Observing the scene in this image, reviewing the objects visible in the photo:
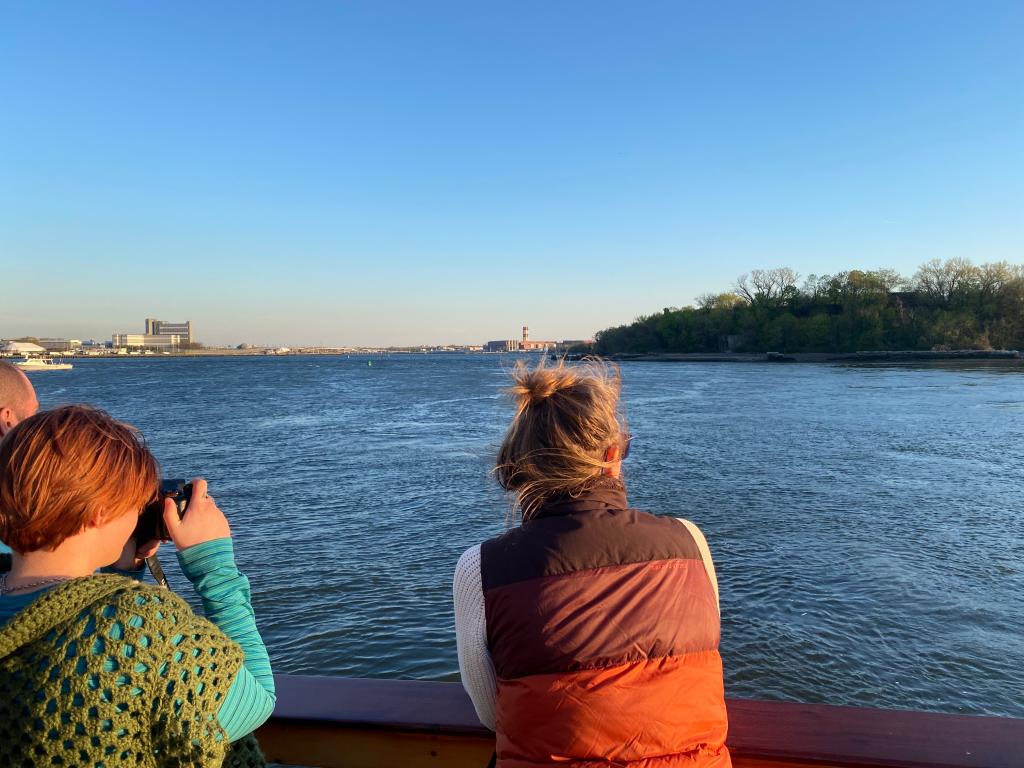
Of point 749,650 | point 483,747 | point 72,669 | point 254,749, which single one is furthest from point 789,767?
point 749,650

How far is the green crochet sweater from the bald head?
1658 mm

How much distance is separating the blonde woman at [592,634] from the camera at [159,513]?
0.59 metres

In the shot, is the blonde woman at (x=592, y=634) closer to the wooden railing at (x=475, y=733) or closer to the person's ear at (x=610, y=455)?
the person's ear at (x=610, y=455)

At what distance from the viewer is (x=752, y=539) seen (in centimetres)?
955

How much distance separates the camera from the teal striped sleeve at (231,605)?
4.42ft

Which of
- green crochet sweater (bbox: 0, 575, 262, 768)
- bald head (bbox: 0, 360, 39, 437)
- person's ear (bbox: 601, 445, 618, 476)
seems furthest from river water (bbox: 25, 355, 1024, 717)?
bald head (bbox: 0, 360, 39, 437)

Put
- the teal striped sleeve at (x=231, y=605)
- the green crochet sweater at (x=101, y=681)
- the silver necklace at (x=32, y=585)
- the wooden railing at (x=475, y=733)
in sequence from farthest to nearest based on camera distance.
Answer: the wooden railing at (x=475, y=733) → the teal striped sleeve at (x=231, y=605) → the silver necklace at (x=32, y=585) → the green crochet sweater at (x=101, y=681)

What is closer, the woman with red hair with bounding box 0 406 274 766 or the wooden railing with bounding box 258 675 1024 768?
the woman with red hair with bounding box 0 406 274 766

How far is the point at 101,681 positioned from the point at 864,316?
339 ft

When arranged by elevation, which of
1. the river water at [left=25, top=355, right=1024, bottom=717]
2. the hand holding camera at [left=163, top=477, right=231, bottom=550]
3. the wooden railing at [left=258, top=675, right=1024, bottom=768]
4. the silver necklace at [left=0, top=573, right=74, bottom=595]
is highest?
the hand holding camera at [left=163, top=477, right=231, bottom=550]

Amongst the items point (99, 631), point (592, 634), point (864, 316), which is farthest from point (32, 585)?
point (864, 316)

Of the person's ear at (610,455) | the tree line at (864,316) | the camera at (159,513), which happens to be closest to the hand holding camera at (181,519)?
the camera at (159,513)

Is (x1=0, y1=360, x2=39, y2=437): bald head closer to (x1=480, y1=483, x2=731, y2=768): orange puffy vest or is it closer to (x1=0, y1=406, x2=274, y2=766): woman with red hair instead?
(x1=0, y1=406, x2=274, y2=766): woman with red hair

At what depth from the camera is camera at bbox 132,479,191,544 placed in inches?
56.5
